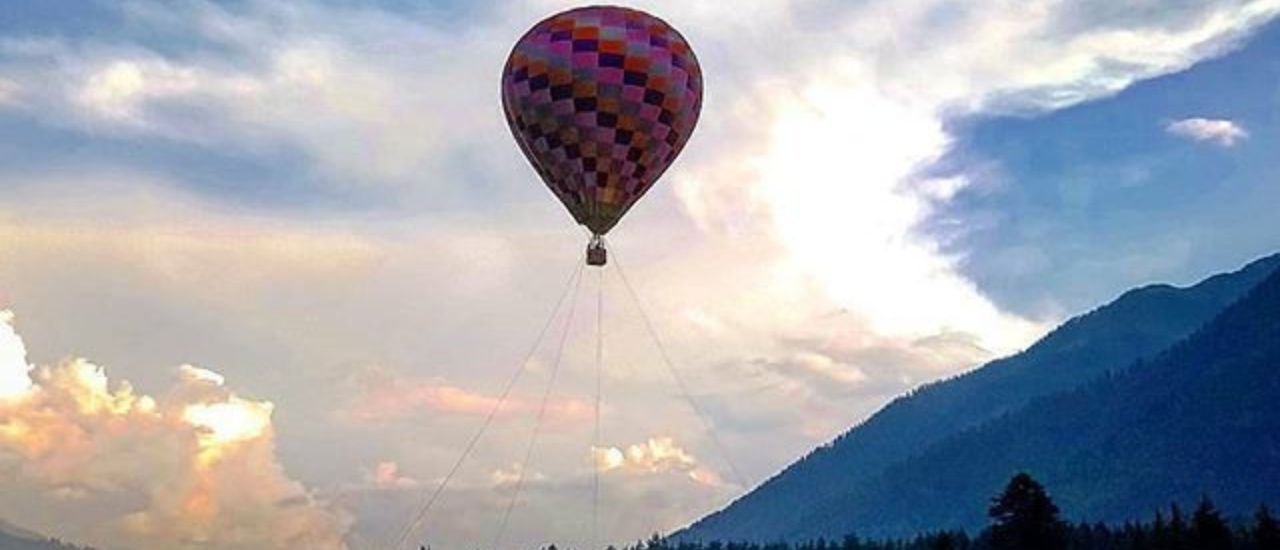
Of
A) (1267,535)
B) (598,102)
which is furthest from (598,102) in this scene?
(1267,535)

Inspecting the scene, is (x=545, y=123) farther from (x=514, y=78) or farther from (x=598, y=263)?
(x=598, y=263)

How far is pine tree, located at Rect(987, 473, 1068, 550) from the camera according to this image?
9294 cm

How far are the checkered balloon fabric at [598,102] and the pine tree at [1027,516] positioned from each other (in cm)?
2864

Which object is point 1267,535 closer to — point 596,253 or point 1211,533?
point 1211,533

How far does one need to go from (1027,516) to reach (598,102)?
35.4 m

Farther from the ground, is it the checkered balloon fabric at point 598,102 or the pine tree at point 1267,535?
the checkered balloon fabric at point 598,102

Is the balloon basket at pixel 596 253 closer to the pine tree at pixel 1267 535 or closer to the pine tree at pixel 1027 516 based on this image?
the pine tree at pixel 1027 516

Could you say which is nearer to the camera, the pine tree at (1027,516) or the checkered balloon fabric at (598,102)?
the checkered balloon fabric at (598,102)

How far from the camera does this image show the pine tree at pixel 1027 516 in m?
92.9

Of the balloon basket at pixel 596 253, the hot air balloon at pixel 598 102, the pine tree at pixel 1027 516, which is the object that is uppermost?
the hot air balloon at pixel 598 102

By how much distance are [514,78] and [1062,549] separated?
44029 millimetres

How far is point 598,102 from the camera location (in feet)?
290

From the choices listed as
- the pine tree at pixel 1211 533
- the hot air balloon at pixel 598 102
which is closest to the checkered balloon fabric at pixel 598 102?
the hot air balloon at pixel 598 102

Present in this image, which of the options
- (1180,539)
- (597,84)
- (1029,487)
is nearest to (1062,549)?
(1029,487)
